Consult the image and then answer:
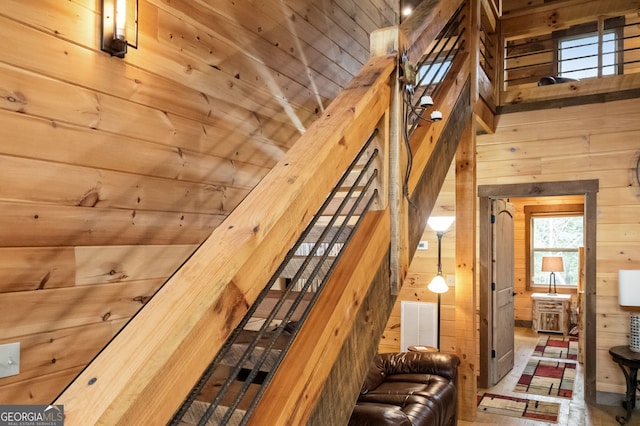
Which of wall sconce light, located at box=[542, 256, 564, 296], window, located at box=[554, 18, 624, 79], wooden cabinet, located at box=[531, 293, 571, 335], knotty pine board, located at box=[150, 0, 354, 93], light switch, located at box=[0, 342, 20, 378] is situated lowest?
wooden cabinet, located at box=[531, 293, 571, 335]

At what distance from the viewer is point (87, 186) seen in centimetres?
178

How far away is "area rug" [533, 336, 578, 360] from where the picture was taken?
6.58 meters

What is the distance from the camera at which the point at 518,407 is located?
14.4 feet

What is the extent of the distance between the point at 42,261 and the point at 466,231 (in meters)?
3.04

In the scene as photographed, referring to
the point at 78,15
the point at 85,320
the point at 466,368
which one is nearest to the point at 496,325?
the point at 466,368

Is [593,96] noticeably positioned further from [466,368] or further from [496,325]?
[466,368]

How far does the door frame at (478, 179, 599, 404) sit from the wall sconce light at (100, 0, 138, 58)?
4003 millimetres

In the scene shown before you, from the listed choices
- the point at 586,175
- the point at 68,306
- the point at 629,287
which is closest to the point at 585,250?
the point at 629,287

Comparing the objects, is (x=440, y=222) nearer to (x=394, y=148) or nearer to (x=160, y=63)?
(x=394, y=148)

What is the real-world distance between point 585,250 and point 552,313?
3.98 m

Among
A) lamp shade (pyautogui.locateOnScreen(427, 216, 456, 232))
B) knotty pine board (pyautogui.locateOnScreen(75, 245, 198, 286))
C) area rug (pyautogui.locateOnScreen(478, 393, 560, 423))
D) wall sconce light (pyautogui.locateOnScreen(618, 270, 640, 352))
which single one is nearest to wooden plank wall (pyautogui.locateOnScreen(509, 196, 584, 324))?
area rug (pyautogui.locateOnScreen(478, 393, 560, 423))

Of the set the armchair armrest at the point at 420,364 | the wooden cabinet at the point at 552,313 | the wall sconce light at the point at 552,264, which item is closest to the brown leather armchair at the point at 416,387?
the armchair armrest at the point at 420,364

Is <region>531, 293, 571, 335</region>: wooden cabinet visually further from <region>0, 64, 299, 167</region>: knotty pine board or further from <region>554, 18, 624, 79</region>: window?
<region>0, 64, 299, 167</region>: knotty pine board

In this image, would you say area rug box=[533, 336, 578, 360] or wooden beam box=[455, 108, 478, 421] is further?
area rug box=[533, 336, 578, 360]
